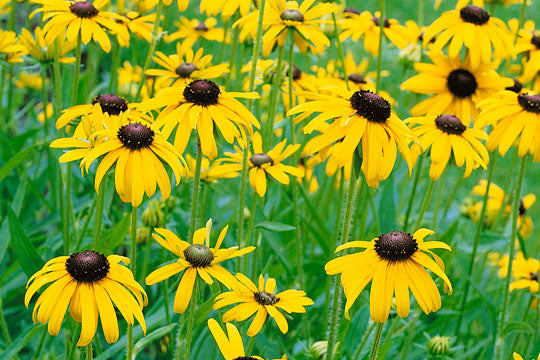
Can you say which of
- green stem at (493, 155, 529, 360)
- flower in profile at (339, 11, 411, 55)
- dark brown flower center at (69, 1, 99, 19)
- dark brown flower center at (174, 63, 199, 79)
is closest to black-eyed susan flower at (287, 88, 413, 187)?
green stem at (493, 155, 529, 360)

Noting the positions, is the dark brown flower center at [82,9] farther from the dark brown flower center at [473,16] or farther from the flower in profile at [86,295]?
the dark brown flower center at [473,16]

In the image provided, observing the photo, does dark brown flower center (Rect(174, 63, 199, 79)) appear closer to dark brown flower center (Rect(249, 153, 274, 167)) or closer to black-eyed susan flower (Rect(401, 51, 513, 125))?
dark brown flower center (Rect(249, 153, 274, 167))

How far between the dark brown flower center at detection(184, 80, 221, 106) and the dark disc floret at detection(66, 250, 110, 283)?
0.43 metres

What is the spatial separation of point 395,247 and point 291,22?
941 millimetres

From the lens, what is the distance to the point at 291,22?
200 centimetres

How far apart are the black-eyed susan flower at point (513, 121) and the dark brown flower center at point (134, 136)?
958 millimetres

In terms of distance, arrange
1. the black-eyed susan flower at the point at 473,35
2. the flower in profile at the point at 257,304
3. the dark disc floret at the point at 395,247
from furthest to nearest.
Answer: the black-eyed susan flower at the point at 473,35 → the flower in profile at the point at 257,304 → the dark disc floret at the point at 395,247

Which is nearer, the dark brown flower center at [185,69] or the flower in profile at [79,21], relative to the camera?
the flower in profile at [79,21]

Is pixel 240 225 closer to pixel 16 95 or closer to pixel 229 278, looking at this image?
pixel 229 278

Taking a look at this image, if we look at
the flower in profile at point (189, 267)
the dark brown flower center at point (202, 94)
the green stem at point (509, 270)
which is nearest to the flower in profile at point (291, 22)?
the dark brown flower center at point (202, 94)

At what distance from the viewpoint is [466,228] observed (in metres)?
3.58

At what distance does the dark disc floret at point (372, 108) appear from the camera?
1.46 meters

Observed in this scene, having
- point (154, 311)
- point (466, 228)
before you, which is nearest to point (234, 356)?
point (154, 311)

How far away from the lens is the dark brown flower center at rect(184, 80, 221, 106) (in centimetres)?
151
